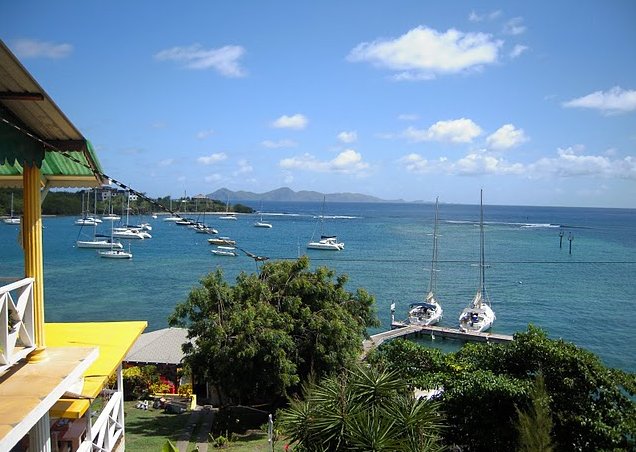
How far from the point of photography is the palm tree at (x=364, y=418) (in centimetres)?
775

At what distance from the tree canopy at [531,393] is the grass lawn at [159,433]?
525 centimetres

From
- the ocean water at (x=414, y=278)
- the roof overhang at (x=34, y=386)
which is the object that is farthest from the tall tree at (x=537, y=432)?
the ocean water at (x=414, y=278)

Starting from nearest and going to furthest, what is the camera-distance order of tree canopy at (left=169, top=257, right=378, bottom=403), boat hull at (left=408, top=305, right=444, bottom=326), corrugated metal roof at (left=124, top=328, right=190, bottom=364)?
tree canopy at (left=169, top=257, right=378, bottom=403), corrugated metal roof at (left=124, top=328, right=190, bottom=364), boat hull at (left=408, top=305, right=444, bottom=326)

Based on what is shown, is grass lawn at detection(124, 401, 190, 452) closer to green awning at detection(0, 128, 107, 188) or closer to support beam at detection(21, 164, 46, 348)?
green awning at detection(0, 128, 107, 188)

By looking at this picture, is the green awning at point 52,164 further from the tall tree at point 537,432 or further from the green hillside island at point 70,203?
the tall tree at point 537,432

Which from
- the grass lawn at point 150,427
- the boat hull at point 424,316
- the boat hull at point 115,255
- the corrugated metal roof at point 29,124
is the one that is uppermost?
the corrugated metal roof at point 29,124

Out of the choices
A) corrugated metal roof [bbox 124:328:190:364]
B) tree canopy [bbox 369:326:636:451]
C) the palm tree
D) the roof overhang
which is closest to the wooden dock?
corrugated metal roof [bbox 124:328:190:364]

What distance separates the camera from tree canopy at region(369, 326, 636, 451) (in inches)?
368

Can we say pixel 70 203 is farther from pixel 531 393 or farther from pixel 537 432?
pixel 537 432

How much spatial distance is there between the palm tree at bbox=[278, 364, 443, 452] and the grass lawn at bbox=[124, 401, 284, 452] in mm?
5379

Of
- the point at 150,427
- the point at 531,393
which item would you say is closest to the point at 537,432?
the point at 531,393

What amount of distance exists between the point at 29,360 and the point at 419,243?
86.4 meters

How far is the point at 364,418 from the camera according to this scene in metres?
8.02

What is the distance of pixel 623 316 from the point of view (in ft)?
128
